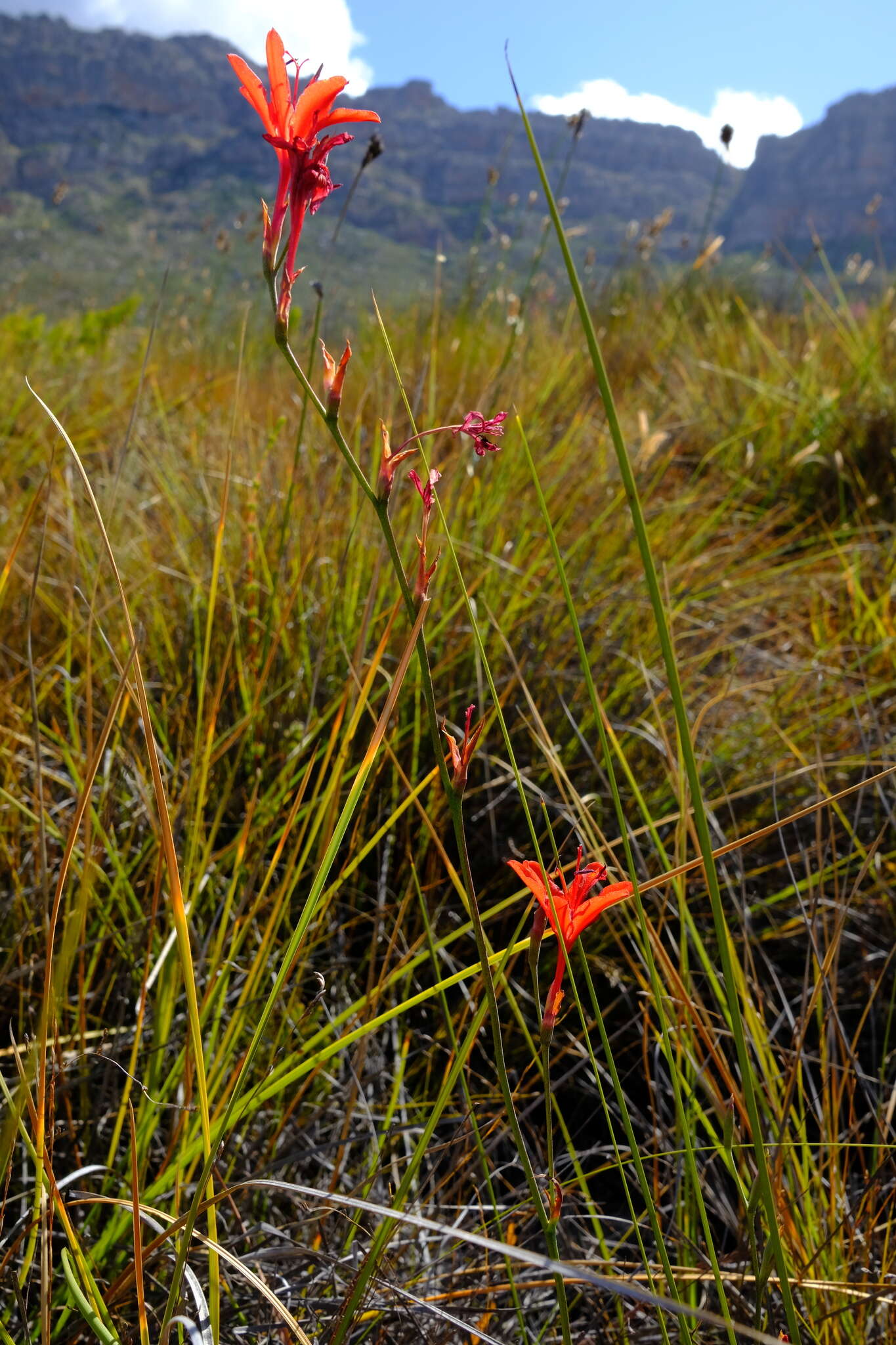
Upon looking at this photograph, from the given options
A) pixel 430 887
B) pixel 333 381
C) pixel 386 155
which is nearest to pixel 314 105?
pixel 333 381

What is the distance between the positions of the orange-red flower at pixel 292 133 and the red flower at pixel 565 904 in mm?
291

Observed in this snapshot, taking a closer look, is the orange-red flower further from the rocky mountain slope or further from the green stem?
the rocky mountain slope

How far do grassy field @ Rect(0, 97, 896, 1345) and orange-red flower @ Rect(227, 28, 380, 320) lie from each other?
4.9 inches

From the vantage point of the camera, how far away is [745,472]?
2445 millimetres

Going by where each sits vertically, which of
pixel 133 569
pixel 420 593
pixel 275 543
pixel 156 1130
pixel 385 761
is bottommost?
pixel 156 1130

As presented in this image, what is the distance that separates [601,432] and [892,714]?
1172 mm

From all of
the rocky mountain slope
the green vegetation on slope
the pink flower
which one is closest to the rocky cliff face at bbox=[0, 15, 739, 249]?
the rocky mountain slope

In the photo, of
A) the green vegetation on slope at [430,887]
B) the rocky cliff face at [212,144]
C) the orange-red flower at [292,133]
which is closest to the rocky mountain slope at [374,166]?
the rocky cliff face at [212,144]

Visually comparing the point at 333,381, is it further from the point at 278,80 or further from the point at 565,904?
the point at 565,904

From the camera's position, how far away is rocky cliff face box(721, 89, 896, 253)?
62656 millimetres

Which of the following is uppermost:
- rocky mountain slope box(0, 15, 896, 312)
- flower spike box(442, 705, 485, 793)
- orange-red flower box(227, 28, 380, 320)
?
rocky mountain slope box(0, 15, 896, 312)

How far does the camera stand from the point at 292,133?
1.30ft

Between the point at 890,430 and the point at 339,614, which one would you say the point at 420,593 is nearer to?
the point at 339,614

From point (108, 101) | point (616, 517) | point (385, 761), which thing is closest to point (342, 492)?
point (616, 517)
